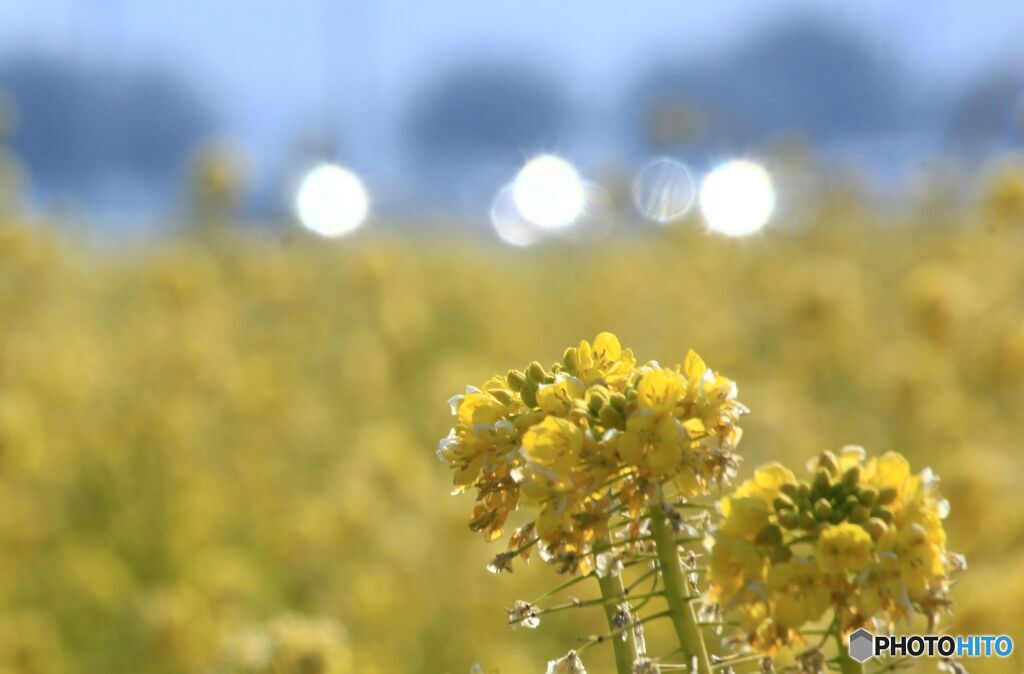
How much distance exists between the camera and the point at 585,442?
0.99 metres

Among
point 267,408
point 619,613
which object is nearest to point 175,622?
point 267,408

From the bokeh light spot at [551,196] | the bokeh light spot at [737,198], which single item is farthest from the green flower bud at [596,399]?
the bokeh light spot at [737,198]

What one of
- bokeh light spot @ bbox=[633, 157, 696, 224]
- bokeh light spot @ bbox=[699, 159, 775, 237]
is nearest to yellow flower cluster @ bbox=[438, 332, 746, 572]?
bokeh light spot @ bbox=[633, 157, 696, 224]

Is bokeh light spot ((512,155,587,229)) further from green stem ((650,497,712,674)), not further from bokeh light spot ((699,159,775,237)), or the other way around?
green stem ((650,497,712,674))

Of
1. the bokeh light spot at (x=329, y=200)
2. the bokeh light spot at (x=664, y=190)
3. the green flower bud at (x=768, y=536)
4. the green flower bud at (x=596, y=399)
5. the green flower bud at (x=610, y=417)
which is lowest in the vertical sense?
the green flower bud at (x=768, y=536)

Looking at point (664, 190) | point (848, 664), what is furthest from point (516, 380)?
point (664, 190)

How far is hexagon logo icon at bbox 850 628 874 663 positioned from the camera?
3.36ft

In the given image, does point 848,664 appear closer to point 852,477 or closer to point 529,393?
point 852,477

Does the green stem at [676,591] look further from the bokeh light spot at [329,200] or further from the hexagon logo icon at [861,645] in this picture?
the bokeh light spot at [329,200]

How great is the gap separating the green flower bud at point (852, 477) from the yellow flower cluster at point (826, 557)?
17mm

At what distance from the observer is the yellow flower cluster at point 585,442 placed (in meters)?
0.98

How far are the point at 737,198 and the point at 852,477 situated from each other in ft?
20.9

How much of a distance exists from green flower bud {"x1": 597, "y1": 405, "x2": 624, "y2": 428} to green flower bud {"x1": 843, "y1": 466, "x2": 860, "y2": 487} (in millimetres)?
192

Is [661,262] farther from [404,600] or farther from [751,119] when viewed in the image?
[404,600]
